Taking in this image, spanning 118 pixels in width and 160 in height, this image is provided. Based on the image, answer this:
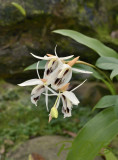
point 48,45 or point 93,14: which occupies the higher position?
point 93,14

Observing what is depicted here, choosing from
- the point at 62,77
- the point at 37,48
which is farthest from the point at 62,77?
the point at 37,48

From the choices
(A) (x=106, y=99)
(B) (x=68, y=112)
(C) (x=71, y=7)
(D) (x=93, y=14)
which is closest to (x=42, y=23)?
(C) (x=71, y=7)

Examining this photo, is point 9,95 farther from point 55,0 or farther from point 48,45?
point 55,0

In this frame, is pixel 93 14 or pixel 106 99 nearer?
pixel 106 99

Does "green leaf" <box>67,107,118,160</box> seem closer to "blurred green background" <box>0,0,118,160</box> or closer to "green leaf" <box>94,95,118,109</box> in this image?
"green leaf" <box>94,95,118,109</box>

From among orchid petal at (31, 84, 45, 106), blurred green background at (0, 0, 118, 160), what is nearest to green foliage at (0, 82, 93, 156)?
blurred green background at (0, 0, 118, 160)

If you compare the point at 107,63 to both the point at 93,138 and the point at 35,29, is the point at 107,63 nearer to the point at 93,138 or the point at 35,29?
the point at 93,138
